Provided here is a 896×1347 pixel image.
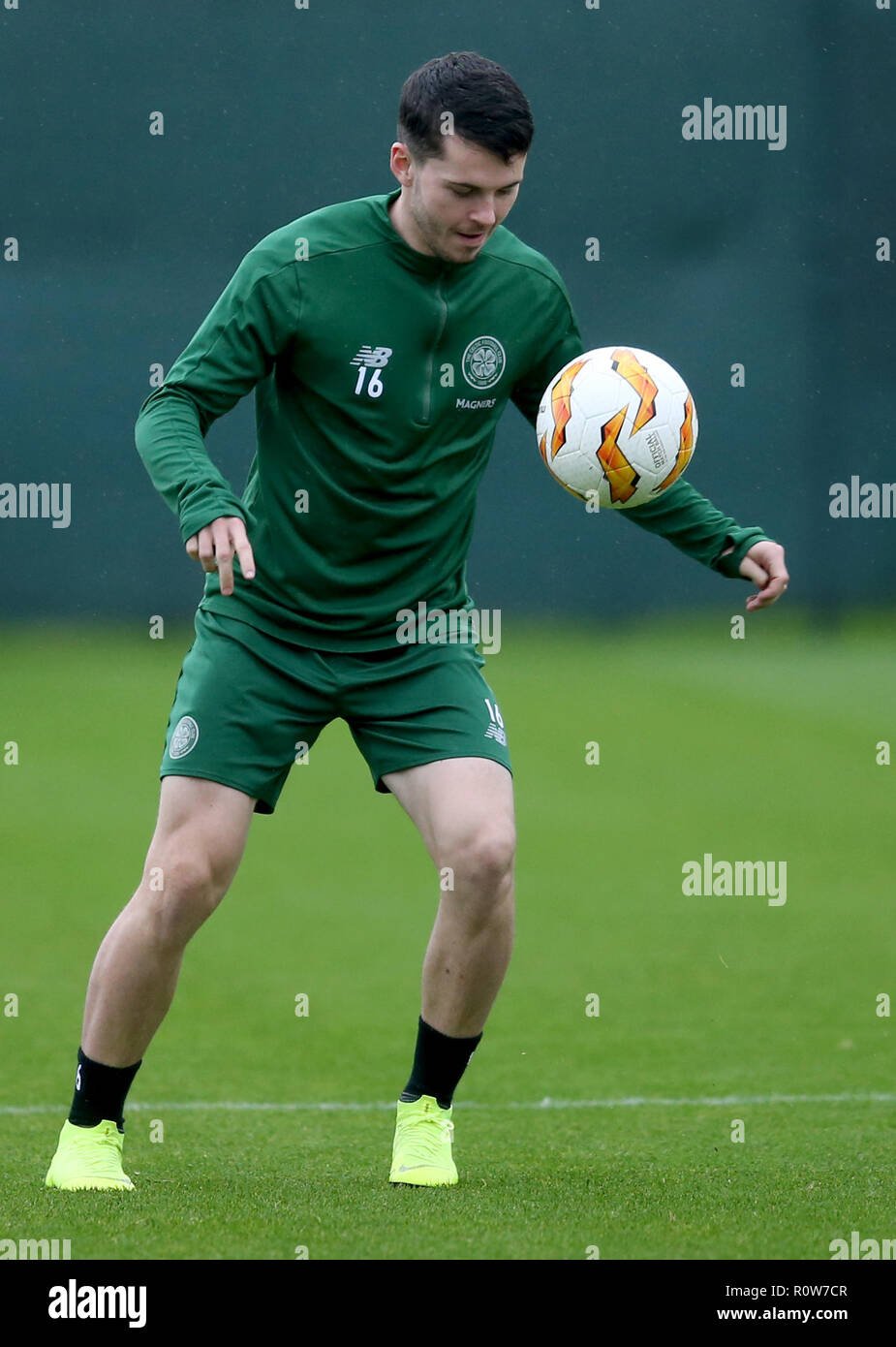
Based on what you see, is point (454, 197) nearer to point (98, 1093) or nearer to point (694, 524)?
point (694, 524)

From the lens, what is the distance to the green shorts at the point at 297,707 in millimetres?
3324

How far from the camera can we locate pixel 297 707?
134 inches

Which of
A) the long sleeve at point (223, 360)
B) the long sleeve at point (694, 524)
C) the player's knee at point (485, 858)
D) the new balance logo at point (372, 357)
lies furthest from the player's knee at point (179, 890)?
the long sleeve at point (694, 524)

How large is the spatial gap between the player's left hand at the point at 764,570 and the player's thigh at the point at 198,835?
105cm

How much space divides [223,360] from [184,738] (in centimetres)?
69

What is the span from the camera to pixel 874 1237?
297 centimetres

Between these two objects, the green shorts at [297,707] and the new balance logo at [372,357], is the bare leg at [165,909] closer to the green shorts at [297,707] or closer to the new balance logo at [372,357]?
the green shorts at [297,707]

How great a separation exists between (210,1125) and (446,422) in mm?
1714

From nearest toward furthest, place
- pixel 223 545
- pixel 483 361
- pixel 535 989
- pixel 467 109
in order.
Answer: pixel 223 545
pixel 467 109
pixel 483 361
pixel 535 989

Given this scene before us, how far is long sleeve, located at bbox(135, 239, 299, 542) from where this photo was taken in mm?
3229

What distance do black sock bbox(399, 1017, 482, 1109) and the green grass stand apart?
7.3 inches

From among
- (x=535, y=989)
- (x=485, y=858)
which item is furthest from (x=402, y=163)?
(x=535, y=989)
